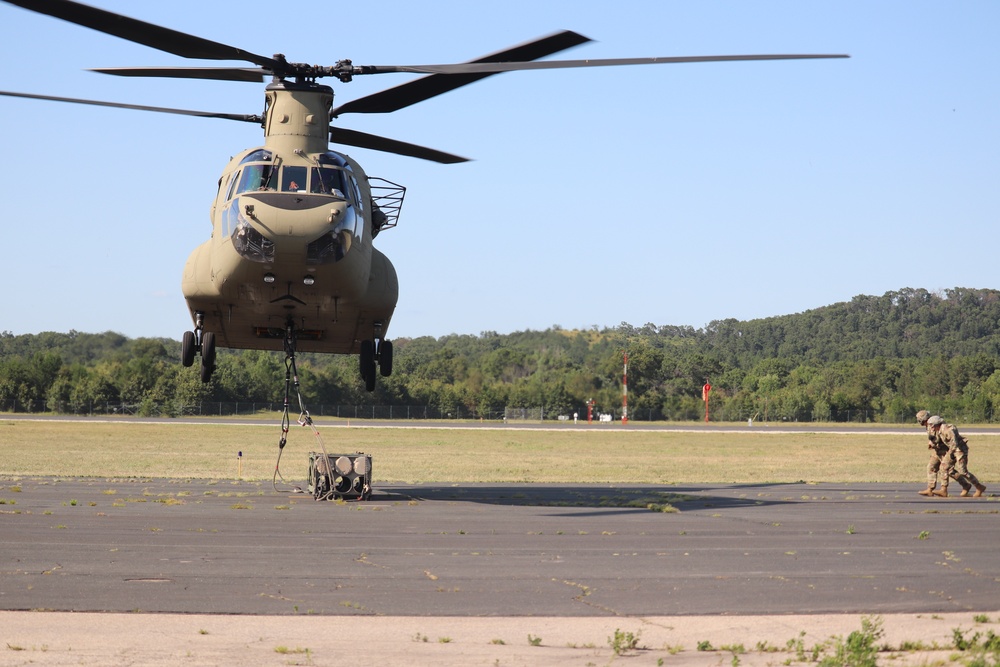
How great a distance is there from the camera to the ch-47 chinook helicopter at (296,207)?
17.5 metres

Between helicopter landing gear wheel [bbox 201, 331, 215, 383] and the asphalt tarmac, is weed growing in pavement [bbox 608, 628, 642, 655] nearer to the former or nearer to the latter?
the asphalt tarmac

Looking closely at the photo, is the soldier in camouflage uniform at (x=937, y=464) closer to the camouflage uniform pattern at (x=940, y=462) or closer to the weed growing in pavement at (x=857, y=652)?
the camouflage uniform pattern at (x=940, y=462)

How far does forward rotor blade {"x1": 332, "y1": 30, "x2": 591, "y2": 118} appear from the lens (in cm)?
1731

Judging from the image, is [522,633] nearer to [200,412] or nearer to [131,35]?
[131,35]

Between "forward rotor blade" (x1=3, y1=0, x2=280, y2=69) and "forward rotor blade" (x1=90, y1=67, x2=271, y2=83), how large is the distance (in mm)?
570

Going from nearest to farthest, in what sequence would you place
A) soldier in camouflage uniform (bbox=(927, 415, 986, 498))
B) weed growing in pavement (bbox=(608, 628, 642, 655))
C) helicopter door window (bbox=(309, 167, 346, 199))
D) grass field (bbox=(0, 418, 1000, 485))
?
weed growing in pavement (bbox=(608, 628, 642, 655)) < helicopter door window (bbox=(309, 167, 346, 199)) < soldier in camouflage uniform (bbox=(927, 415, 986, 498)) < grass field (bbox=(0, 418, 1000, 485))

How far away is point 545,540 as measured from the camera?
15.3m

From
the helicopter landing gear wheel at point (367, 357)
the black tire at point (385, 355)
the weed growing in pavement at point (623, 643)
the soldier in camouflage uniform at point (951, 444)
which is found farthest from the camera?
the soldier in camouflage uniform at point (951, 444)

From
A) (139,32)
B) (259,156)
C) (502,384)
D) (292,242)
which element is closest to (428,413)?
(502,384)

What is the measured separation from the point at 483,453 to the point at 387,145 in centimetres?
2747

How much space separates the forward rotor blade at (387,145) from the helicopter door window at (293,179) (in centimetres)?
Answer: 381

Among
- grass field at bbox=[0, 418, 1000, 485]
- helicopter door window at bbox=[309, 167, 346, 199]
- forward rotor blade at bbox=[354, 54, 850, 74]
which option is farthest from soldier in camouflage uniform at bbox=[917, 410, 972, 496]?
helicopter door window at bbox=[309, 167, 346, 199]

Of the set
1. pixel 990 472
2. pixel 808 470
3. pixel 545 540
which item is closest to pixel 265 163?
pixel 545 540

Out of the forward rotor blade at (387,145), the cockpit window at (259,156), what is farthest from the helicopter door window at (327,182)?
the forward rotor blade at (387,145)
